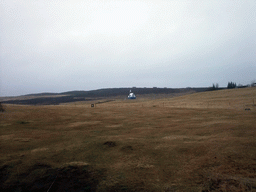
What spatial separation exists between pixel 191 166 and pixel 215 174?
88cm

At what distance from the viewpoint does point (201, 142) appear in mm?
9172

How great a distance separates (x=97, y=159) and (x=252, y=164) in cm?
557

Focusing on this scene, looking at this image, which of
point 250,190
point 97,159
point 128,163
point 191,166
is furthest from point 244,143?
point 97,159

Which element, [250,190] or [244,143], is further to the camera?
[244,143]

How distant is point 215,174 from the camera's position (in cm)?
569

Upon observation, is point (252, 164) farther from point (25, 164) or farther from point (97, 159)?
point (25, 164)

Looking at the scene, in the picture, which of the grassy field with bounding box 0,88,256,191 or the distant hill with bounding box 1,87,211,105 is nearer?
the grassy field with bounding box 0,88,256,191

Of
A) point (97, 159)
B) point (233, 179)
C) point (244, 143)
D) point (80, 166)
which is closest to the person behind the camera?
point (233, 179)

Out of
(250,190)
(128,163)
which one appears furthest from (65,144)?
(250,190)

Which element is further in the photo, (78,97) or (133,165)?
(78,97)

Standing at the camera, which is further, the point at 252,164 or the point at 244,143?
the point at 244,143

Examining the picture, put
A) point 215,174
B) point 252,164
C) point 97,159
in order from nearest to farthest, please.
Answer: point 215,174, point 252,164, point 97,159

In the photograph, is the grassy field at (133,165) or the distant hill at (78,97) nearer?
the grassy field at (133,165)

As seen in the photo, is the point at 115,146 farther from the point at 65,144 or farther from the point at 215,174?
the point at 215,174
